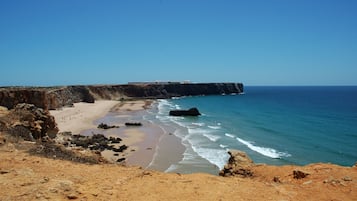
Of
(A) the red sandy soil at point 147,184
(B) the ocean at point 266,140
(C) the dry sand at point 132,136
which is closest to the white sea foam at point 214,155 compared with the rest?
(B) the ocean at point 266,140

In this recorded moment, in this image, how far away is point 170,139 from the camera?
39281 mm

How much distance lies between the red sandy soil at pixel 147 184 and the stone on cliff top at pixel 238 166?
0.99 metres

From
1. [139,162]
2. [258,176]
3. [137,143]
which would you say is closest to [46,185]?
[258,176]

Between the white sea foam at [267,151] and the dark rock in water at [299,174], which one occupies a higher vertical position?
the dark rock in water at [299,174]

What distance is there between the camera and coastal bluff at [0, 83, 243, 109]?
48.3m

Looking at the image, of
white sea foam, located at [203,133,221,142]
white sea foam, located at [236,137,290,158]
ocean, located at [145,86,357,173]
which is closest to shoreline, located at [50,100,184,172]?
ocean, located at [145,86,357,173]

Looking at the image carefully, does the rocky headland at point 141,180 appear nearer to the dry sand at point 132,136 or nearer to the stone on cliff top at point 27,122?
the stone on cliff top at point 27,122

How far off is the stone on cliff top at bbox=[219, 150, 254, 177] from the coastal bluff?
39962 mm

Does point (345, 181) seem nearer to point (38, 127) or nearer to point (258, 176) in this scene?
point (258, 176)

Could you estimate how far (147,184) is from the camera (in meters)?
10.8

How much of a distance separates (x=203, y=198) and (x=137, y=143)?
90.0 ft

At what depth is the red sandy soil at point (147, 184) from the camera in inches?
381

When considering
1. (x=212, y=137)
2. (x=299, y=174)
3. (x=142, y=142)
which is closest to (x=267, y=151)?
(x=212, y=137)

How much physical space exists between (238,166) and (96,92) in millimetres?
98889
